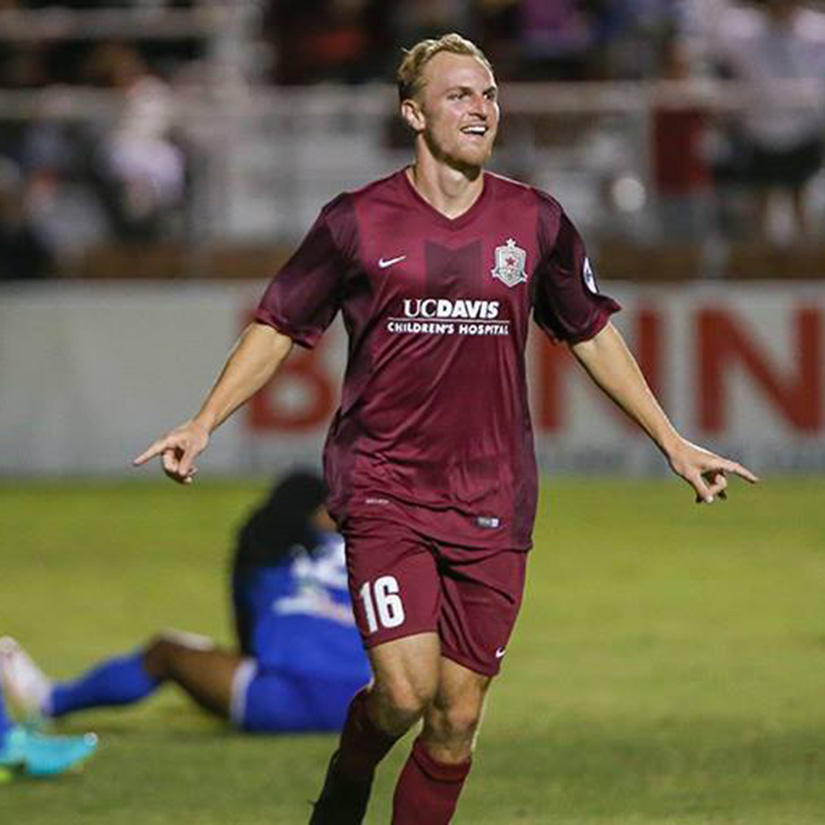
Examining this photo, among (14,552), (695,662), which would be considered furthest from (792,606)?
(14,552)

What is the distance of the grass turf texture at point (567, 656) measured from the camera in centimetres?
789

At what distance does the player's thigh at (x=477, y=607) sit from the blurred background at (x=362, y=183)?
33.3ft

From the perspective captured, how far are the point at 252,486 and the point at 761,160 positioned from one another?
13.4 ft

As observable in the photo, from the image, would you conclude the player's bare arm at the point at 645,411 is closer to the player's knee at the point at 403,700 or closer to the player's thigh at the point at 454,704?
the player's thigh at the point at 454,704

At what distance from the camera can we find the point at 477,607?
6504 mm

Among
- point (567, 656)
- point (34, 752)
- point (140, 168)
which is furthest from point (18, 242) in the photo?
point (34, 752)

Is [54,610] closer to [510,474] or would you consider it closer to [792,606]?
[792,606]

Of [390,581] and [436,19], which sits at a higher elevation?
[436,19]

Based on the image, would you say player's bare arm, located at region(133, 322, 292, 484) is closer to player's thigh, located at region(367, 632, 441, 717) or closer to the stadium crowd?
player's thigh, located at region(367, 632, 441, 717)

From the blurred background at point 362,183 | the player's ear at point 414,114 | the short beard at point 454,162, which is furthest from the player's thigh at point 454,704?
the blurred background at point 362,183

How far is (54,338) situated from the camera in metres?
17.5

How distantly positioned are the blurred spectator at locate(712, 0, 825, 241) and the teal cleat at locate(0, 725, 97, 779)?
9611 mm

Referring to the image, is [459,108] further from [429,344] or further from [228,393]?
[228,393]

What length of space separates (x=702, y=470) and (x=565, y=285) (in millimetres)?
607
